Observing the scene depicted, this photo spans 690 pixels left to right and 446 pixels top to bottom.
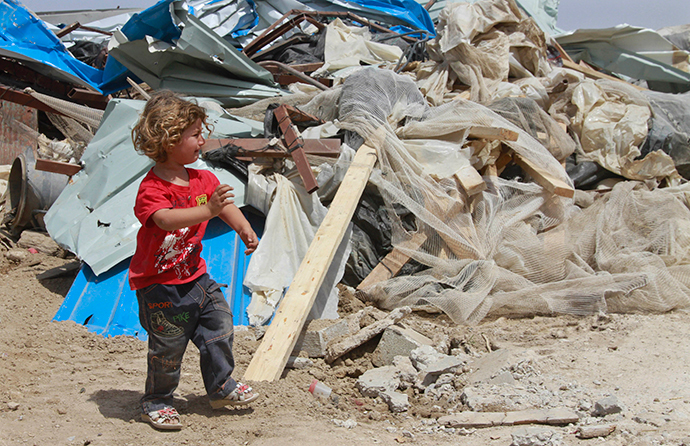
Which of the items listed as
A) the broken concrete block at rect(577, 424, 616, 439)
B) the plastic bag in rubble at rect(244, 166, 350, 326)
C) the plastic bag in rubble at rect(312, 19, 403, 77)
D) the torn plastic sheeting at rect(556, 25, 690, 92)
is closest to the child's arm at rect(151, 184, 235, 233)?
the plastic bag in rubble at rect(244, 166, 350, 326)

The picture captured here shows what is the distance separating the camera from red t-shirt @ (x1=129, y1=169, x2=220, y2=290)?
7.33 feet

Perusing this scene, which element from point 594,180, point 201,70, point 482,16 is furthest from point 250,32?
point 594,180

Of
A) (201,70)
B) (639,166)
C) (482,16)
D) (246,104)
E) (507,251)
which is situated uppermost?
(482,16)

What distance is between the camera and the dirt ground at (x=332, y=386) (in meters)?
2.26

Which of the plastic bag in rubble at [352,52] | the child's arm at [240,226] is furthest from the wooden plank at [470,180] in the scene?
the plastic bag in rubble at [352,52]

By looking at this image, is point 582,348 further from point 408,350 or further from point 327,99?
point 327,99

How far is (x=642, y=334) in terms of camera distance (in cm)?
333

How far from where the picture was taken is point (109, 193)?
441 centimetres

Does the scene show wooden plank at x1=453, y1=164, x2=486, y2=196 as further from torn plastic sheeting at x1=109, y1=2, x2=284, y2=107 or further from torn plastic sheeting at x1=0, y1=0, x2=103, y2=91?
torn plastic sheeting at x1=0, y1=0, x2=103, y2=91

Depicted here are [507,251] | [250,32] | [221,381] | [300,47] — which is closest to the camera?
[221,381]

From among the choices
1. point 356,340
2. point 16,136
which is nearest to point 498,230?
point 356,340

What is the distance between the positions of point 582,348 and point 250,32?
7.11 meters

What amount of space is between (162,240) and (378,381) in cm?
135

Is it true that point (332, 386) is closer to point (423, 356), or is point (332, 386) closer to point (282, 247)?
point (423, 356)
